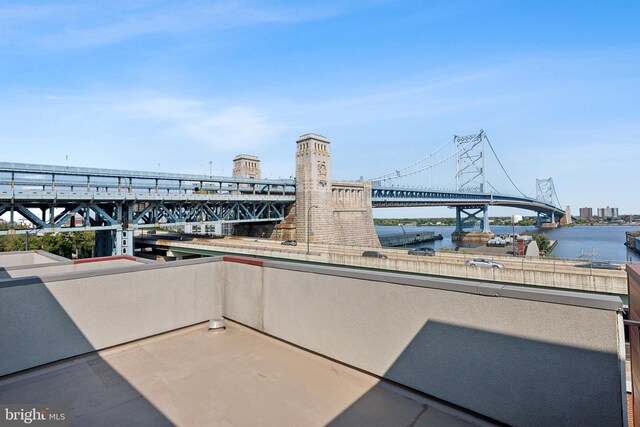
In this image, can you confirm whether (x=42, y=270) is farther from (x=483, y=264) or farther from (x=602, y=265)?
(x=602, y=265)

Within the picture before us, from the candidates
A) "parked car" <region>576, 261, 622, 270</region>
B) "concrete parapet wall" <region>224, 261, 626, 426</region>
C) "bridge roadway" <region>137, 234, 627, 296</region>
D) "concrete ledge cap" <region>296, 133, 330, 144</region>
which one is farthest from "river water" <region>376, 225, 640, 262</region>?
"concrete ledge cap" <region>296, 133, 330, 144</region>

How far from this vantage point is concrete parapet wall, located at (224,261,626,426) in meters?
3.38

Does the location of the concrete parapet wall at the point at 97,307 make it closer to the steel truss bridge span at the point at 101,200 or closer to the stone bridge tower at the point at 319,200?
the steel truss bridge span at the point at 101,200

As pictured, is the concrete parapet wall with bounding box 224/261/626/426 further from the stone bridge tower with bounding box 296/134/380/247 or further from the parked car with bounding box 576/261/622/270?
the stone bridge tower with bounding box 296/134/380/247

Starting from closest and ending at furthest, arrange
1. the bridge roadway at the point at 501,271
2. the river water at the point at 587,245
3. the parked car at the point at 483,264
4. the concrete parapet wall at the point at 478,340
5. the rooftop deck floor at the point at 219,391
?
the concrete parapet wall at the point at 478,340 < the rooftop deck floor at the point at 219,391 < the bridge roadway at the point at 501,271 < the parked car at the point at 483,264 < the river water at the point at 587,245

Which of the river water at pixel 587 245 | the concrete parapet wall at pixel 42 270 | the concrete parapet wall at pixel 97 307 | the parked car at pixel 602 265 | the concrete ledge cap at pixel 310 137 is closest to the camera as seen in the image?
the concrete parapet wall at pixel 97 307

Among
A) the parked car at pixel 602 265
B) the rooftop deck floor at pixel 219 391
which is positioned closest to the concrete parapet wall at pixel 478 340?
the rooftop deck floor at pixel 219 391

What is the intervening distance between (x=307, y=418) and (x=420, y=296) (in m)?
2.08

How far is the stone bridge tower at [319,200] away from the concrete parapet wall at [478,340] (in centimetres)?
3882

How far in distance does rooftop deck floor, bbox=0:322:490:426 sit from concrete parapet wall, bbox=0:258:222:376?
302 mm

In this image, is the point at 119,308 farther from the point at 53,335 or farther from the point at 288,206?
the point at 288,206

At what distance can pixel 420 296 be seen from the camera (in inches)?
180

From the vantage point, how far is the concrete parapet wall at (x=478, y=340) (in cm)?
338

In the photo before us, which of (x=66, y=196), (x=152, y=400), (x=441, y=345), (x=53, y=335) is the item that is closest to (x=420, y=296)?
(x=441, y=345)
